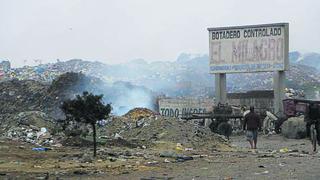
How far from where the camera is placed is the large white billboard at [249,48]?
38153 millimetres

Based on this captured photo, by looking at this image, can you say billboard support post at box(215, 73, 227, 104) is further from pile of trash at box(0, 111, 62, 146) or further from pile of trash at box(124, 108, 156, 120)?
pile of trash at box(0, 111, 62, 146)

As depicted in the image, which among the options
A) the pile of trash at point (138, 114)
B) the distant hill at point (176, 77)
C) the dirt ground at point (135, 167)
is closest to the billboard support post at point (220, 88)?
the pile of trash at point (138, 114)

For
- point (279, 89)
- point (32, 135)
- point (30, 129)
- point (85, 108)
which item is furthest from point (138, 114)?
point (85, 108)

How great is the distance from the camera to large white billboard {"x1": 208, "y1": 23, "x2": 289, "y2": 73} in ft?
125

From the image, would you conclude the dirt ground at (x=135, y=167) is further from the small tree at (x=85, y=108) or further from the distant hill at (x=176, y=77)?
the distant hill at (x=176, y=77)

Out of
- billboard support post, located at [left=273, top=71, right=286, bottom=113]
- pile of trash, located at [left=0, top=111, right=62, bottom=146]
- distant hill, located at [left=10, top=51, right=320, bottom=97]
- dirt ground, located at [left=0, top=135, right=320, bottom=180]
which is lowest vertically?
dirt ground, located at [left=0, top=135, right=320, bottom=180]

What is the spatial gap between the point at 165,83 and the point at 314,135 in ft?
167

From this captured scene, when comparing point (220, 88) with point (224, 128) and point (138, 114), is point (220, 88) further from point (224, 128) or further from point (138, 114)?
point (138, 114)

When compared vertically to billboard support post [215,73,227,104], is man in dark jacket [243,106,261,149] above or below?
below

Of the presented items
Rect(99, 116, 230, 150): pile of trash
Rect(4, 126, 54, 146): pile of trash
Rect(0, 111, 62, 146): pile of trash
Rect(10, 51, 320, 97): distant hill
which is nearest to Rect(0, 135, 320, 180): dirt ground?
Rect(4, 126, 54, 146): pile of trash

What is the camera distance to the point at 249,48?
129 feet

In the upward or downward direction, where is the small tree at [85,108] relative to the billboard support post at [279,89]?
downward

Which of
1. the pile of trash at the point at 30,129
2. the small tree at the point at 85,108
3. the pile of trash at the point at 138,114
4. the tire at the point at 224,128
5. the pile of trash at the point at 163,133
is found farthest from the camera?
the tire at the point at 224,128

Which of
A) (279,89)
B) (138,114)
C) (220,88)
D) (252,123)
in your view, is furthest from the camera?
(220,88)
